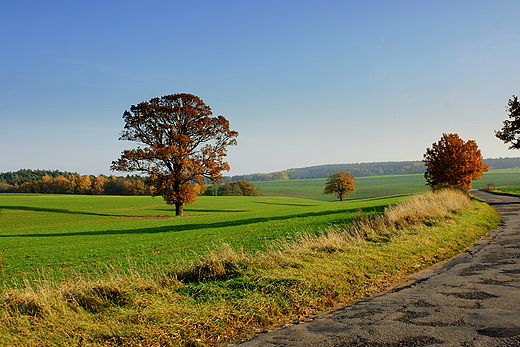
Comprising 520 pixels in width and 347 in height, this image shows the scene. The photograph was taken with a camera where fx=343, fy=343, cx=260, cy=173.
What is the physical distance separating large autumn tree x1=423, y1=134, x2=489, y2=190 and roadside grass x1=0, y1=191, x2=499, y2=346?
33363 mm

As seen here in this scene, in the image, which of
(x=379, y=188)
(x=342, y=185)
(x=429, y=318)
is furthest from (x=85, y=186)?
(x=429, y=318)

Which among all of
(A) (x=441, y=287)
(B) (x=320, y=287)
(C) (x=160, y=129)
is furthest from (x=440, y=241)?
(C) (x=160, y=129)

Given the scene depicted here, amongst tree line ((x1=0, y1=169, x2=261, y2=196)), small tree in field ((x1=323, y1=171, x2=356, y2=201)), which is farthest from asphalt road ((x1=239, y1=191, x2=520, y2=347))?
tree line ((x1=0, y1=169, x2=261, y2=196))

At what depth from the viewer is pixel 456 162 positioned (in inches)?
1551

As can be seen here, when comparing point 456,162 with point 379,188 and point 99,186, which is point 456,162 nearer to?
point 379,188

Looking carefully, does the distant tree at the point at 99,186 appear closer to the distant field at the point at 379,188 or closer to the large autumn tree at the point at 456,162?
the distant field at the point at 379,188

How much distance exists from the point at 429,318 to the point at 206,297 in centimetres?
383

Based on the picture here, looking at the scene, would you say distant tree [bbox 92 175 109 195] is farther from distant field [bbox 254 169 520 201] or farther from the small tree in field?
the small tree in field

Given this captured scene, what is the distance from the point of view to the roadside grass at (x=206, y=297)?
504 cm

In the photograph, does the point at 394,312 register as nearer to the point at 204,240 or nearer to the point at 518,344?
the point at 518,344

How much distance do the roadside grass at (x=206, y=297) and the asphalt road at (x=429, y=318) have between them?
60cm

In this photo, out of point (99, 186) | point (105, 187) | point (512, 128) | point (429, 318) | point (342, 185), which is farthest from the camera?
point (105, 187)

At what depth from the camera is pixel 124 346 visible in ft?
15.7

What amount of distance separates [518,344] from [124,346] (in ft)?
→ 16.6
